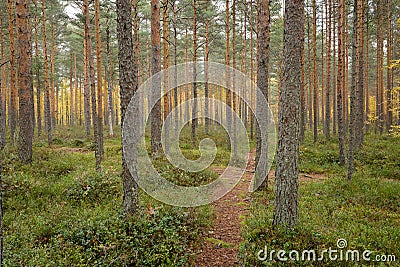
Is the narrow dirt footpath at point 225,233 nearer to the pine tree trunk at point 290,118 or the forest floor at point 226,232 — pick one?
the forest floor at point 226,232

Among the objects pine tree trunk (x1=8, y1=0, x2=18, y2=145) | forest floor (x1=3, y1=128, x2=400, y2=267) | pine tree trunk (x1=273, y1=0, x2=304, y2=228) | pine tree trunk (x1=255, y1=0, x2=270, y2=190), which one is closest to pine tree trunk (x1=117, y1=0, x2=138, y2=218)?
forest floor (x1=3, y1=128, x2=400, y2=267)

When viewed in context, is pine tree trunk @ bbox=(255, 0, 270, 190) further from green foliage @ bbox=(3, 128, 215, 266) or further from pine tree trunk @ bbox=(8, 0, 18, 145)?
pine tree trunk @ bbox=(8, 0, 18, 145)

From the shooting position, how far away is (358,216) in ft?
25.9

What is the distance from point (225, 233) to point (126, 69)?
15.3ft

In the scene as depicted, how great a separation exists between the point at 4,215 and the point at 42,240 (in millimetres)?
1944

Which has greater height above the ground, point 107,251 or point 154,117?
point 154,117

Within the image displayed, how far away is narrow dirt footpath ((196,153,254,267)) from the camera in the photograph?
5.82 m

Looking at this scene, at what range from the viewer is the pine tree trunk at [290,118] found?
621 centimetres

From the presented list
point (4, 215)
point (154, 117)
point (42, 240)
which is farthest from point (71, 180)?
point (154, 117)

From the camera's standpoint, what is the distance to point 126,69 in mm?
6895

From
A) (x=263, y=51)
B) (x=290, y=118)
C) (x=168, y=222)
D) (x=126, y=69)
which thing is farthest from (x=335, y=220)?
(x=126, y=69)

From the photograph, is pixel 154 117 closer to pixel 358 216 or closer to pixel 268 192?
pixel 268 192

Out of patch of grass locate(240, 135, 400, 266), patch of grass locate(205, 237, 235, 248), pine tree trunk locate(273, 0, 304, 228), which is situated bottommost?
patch of grass locate(205, 237, 235, 248)

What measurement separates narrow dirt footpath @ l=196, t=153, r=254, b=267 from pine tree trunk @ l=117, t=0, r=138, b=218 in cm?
206
